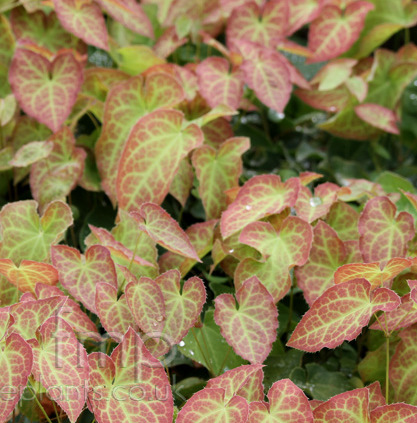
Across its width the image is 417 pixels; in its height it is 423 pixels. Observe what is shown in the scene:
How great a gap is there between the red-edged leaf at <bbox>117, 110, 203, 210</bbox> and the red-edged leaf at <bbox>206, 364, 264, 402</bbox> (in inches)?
14.0

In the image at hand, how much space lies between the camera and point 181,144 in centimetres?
113

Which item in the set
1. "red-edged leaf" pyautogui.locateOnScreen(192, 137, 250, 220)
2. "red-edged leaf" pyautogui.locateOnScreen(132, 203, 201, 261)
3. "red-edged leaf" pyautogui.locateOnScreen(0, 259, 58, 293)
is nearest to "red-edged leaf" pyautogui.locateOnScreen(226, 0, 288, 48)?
"red-edged leaf" pyautogui.locateOnScreen(192, 137, 250, 220)

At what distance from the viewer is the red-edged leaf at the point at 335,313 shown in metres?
0.88

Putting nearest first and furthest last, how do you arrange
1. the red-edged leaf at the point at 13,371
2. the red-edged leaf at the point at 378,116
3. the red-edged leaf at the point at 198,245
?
the red-edged leaf at the point at 13,371
the red-edged leaf at the point at 198,245
the red-edged leaf at the point at 378,116

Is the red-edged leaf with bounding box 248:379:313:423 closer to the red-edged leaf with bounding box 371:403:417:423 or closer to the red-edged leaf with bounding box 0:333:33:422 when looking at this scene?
the red-edged leaf with bounding box 371:403:417:423

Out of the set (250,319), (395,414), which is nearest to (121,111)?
(250,319)

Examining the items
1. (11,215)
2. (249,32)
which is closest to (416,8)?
(249,32)

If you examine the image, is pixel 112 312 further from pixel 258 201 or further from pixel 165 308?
pixel 258 201

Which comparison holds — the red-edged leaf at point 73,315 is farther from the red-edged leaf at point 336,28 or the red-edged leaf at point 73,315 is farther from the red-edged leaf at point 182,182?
the red-edged leaf at point 336,28

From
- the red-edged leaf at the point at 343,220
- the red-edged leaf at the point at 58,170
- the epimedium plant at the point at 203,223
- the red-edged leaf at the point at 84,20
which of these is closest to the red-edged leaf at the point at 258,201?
the epimedium plant at the point at 203,223

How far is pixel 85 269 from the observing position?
99 cm

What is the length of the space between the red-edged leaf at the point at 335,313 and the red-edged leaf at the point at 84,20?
27.8 inches

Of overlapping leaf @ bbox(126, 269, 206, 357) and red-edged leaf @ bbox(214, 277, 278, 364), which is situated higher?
overlapping leaf @ bbox(126, 269, 206, 357)

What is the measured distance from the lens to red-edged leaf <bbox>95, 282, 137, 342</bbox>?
910mm
